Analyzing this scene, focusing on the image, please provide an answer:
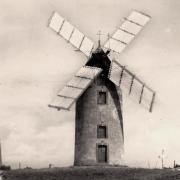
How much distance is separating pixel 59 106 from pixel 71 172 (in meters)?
4.51

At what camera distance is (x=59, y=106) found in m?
28.7

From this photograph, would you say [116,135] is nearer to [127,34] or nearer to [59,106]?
[59,106]

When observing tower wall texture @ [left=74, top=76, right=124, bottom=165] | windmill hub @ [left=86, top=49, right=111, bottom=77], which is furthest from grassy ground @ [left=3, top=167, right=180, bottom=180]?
windmill hub @ [left=86, top=49, right=111, bottom=77]

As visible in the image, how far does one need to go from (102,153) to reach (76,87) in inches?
183

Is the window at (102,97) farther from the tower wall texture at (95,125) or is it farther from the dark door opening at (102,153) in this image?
the dark door opening at (102,153)

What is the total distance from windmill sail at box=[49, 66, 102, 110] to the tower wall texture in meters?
0.85

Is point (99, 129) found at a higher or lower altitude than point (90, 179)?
higher

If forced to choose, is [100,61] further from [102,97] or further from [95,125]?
[95,125]

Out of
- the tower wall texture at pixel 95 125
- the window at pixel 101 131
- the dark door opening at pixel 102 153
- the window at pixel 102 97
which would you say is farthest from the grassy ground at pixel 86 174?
the window at pixel 102 97

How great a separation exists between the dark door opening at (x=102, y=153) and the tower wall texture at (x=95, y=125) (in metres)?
0.25

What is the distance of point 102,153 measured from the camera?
3014cm

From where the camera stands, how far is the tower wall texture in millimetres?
29781

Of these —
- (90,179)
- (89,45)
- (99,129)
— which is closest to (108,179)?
(90,179)

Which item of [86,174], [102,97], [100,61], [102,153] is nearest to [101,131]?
[102,153]
